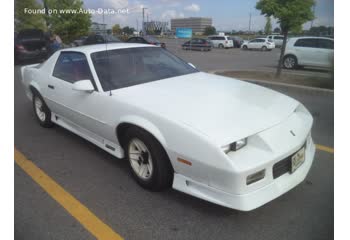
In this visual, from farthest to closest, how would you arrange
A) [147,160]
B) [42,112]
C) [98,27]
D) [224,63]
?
[224,63]
[42,112]
[98,27]
[147,160]

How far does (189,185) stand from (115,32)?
6.42 feet

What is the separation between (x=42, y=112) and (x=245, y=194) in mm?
3227

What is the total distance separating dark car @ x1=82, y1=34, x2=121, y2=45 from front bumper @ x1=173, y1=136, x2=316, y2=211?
1.95 m

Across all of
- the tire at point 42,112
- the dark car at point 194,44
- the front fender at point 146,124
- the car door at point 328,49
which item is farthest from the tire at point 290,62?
the front fender at point 146,124

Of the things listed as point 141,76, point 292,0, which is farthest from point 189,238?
point 292,0

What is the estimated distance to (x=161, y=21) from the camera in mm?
3031

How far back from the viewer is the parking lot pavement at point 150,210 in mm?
2045

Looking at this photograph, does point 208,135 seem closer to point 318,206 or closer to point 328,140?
point 318,206

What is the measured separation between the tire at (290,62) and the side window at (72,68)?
319 inches

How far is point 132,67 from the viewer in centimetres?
307

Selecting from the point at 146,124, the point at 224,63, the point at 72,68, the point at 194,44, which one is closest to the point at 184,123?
the point at 146,124

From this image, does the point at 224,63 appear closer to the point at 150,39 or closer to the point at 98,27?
the point at 150,39

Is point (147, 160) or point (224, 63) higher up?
point (224, 63)
